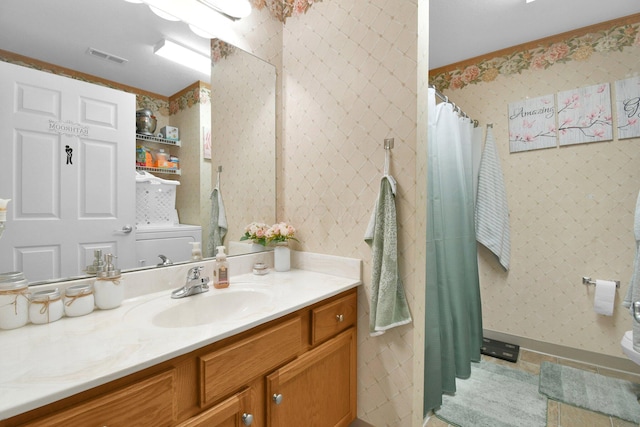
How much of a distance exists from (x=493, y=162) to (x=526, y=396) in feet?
5.60

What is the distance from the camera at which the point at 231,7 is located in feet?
4.98

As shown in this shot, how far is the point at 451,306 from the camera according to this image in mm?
1904

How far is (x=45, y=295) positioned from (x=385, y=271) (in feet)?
3.94

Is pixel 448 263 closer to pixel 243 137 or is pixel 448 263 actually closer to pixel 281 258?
pixel 281 258

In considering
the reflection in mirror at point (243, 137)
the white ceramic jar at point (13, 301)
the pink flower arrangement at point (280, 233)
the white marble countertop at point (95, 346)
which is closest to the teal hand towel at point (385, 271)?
the white marble countertop at point (95, 346)

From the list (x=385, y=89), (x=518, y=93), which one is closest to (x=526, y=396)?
(x=385, y=89)

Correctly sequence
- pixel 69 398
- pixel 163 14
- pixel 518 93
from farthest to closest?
pixel 518 93
pixel 163 14
pixel 69 398

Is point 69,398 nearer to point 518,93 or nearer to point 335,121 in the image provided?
point 335,121

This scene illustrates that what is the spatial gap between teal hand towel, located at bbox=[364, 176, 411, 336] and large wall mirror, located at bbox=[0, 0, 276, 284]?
2.33 ft

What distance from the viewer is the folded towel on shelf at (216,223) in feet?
5.02

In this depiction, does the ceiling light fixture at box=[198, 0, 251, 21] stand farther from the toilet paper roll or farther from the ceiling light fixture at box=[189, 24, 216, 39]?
the toilet paper roll

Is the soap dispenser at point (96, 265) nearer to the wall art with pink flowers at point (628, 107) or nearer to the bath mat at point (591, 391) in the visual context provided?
the bath mat at point (591, 391)

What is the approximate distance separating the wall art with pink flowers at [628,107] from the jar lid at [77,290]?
316cm

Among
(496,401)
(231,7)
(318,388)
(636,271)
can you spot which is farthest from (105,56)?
(636,271)
